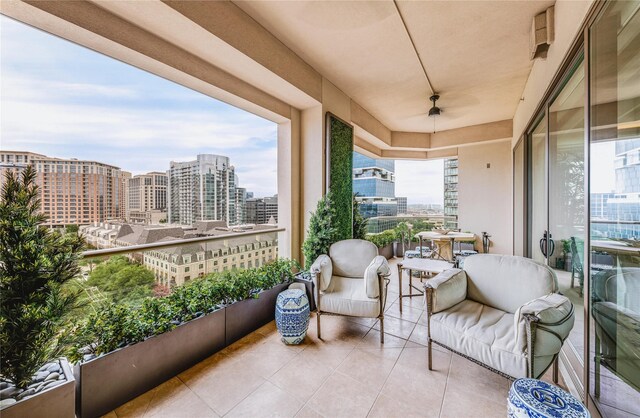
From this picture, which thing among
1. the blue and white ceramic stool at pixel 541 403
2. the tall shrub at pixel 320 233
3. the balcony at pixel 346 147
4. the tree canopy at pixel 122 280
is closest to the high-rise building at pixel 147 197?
the balcony at pixel 346 147

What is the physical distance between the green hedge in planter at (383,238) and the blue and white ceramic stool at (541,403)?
14.2 ft

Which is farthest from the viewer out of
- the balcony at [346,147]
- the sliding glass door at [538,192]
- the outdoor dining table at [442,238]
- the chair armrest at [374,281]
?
the outdoor dining table at [442,238]

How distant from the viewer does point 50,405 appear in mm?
1352

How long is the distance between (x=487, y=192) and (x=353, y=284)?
481cm

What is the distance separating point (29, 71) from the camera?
5.58 ft

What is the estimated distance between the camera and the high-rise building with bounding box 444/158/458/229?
6270 millimetres

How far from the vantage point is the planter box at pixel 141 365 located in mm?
1589

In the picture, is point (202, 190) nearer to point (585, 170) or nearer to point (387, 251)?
point (585, 170)

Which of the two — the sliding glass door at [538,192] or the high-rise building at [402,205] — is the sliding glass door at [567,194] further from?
the high-rise building at [402,205]

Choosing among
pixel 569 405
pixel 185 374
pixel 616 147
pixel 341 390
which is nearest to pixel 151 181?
pixel 185 374

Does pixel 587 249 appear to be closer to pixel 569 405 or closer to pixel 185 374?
pixel 569 405

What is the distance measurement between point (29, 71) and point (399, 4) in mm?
2997

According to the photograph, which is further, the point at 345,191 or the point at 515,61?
the point at 345,191

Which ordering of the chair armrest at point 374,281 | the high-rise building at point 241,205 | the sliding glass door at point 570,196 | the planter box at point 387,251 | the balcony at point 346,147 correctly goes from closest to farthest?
1. the balcony at point 346,147
2. the sliding glass door at point 570,196
3. the chair armrest at point 374,281
4. the high-rise building at point 241,205
5. the planter box at point 387,251
